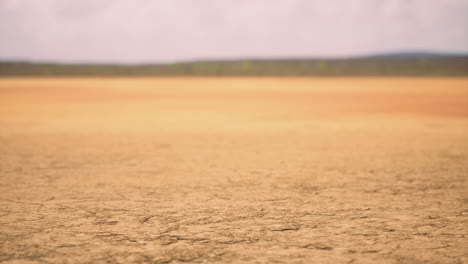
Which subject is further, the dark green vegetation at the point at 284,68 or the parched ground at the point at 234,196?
the dark green vegetation at the point at 284,68

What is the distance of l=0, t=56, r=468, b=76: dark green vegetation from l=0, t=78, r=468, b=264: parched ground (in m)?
54.0

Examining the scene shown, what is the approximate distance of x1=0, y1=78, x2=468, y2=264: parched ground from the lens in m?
2.73

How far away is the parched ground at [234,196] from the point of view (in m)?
2.73

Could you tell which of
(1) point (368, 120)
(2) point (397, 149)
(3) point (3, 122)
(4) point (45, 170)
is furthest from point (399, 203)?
(3) point (3, 122)

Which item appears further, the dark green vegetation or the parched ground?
the dark green vegetation

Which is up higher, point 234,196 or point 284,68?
point 284,68

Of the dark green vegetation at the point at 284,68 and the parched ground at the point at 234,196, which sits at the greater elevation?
the dark green vegetation at the point at 284,68

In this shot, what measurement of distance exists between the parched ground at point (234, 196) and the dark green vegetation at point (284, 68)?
54.0 metres

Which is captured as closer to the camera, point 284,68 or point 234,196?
point 234,196

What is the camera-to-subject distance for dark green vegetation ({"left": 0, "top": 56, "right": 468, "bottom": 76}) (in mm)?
58769

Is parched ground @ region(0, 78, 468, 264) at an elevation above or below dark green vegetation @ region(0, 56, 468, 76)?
below

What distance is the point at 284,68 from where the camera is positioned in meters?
67.8

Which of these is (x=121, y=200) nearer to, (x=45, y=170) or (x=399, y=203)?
(x=45, y=170)

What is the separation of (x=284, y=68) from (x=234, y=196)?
65.3m
